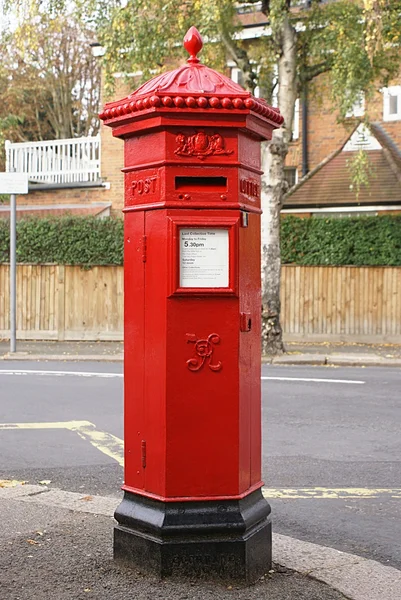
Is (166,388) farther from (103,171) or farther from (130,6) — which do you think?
(103,171)

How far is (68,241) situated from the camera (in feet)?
65.7

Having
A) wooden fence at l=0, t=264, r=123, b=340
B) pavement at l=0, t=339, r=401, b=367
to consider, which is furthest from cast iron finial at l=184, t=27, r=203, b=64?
wooden fence at l=0, t=264, r=123, b=340

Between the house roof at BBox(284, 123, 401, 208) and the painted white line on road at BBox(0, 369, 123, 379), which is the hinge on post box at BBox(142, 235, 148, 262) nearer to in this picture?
the painted white line on road at BBox(0, 369, 123, 379)

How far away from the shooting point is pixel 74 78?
38.3 m

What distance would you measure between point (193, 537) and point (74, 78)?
36313 mm

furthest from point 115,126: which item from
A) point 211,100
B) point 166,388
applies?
point 166,388

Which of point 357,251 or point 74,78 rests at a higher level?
point 74,78

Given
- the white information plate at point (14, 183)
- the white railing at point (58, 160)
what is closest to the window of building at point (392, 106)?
the white railing at point (58, 160)

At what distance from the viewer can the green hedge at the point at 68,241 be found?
19.8 m

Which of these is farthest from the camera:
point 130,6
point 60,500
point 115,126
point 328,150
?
point 328,150

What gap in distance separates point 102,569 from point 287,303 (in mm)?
15439

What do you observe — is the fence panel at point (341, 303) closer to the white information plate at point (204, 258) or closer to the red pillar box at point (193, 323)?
the red pillar box at point (193, 323)

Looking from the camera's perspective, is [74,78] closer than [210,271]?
No

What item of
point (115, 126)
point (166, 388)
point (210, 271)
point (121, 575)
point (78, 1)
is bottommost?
point (121, 575)
